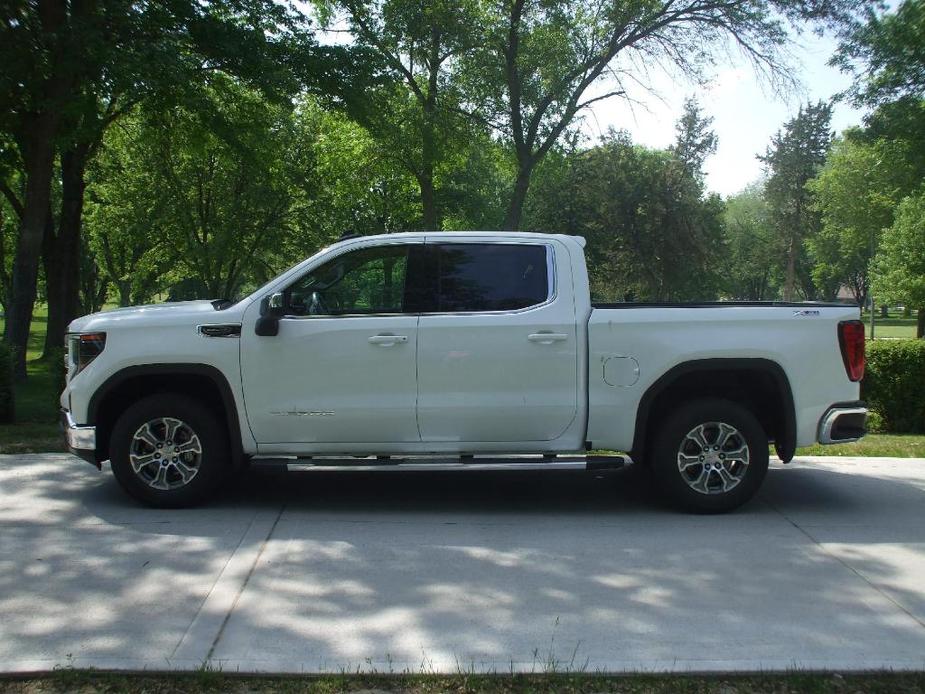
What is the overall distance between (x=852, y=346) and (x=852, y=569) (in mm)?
1693

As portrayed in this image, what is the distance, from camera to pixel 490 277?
245 inches

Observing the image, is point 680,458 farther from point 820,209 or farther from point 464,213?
point 820,209

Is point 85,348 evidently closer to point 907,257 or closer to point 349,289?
point 349,289

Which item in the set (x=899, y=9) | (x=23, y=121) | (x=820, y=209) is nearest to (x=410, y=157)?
(x=23, y=121)

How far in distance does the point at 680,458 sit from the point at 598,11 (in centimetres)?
1599

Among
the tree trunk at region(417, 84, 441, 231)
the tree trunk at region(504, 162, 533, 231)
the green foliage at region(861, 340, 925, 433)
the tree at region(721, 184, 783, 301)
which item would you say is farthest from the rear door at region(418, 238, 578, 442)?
the tree at region(721, 184, 783, 301)

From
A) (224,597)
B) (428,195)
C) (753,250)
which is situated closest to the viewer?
(224,597)

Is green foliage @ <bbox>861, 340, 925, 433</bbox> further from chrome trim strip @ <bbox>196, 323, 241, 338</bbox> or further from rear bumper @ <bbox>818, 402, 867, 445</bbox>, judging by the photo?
chrome trim strip @ <bbox>196, 323, 241, 338</bbox>

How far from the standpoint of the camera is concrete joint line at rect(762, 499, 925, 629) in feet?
14.3

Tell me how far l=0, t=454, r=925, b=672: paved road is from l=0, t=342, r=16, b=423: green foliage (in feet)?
10.9

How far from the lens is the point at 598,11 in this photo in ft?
63.8

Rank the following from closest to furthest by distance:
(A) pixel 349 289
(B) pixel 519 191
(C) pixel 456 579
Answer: (C) pixel 456 579 < (A) pixel 349 289 < (B) pixel 519 191

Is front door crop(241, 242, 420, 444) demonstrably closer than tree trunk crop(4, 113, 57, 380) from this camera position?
Yes

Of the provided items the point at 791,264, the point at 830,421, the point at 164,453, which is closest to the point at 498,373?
the point at 830,421
